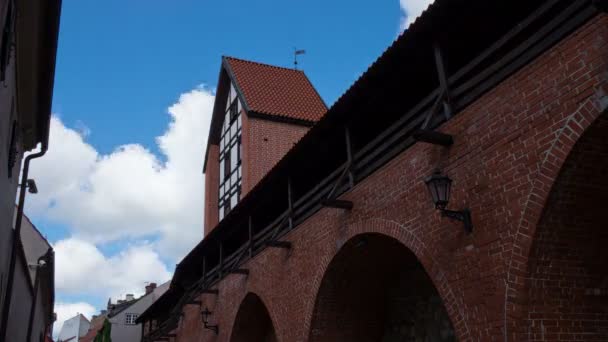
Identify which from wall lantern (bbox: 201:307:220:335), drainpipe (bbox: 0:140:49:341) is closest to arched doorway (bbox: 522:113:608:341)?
drainpipe (bbox: 0:140:49:341)

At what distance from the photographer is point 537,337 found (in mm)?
5676

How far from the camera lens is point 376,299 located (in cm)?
1087

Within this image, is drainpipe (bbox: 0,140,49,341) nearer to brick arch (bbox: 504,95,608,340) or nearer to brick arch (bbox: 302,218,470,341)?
brick arch (bbox: 302,218,470,341)

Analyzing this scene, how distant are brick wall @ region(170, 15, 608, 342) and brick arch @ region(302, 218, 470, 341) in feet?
0.05

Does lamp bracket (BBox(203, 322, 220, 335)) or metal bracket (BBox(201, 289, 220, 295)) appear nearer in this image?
lamp bracket (BBox(203, 322, 220, 335))

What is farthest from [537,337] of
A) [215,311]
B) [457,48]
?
[215,311]

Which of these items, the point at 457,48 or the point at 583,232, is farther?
the point at 457,48

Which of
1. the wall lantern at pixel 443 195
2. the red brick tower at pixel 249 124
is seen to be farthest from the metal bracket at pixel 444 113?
the red brick tower at pixel 249 124

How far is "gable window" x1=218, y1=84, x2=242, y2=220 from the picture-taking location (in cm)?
2336

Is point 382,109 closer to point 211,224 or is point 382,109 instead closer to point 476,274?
point 476,274

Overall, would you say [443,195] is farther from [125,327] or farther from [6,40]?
[125,327]

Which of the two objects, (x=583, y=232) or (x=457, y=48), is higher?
(x=457, y=48)

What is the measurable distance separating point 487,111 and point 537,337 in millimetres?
2485

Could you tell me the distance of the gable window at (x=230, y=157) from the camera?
2336 cm
